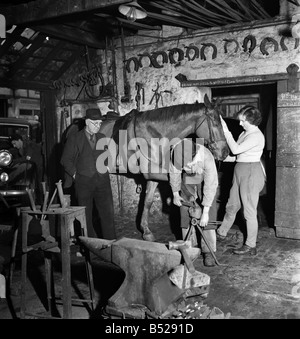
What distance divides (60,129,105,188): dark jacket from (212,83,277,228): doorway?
3574mm

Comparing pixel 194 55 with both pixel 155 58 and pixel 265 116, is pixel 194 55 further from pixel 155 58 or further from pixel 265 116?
pixel 265 116

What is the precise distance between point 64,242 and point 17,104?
16376mm

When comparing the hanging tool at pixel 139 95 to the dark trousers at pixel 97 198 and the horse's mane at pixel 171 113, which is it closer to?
the horse's mane at pixel 171 113

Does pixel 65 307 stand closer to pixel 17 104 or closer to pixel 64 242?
pixel 64 242

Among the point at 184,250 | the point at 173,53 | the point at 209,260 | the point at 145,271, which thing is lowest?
the point at 209,260

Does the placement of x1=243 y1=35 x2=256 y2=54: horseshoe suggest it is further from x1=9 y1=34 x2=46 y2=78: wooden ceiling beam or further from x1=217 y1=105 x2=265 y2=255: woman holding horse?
x1=9 y1=34 x2=46 y2=78: wooden ceiling beam

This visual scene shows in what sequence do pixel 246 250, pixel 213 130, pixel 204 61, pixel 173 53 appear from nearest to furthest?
1. pixel 246 250
2. pixel 213 130
3. pixel 204 61
4. pixel 173 53

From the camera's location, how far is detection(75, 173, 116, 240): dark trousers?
5.76 metres

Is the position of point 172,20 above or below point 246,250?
above

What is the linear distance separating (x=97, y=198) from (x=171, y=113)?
205 centimetres

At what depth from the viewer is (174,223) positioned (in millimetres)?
7809

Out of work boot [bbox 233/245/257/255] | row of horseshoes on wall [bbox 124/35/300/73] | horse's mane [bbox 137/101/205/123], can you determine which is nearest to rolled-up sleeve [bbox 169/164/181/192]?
horse's mane [bbox 137/101/205/123]

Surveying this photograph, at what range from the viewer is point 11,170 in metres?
9.06

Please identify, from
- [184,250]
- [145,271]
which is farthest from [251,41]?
[145,271]
